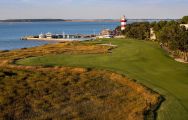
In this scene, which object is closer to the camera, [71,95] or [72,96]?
[72,96]

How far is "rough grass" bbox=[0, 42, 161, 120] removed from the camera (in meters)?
22.9

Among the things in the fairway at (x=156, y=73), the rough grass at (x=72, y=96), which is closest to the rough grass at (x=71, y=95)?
the rough grass at (x=72, y=96)

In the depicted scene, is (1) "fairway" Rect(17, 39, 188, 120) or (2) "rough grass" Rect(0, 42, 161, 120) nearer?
(2) "rough grass" Rect(0, 42, 161, 120)

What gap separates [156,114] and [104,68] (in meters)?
15.2

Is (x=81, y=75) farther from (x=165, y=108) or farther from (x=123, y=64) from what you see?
(x=165, y=108)

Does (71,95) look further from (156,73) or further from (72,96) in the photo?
(156,73)

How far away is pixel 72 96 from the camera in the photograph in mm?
27250

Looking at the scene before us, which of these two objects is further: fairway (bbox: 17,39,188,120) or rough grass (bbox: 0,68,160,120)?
fairway (bbox: 17,39,188,120)

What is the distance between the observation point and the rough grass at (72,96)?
22.9 meters

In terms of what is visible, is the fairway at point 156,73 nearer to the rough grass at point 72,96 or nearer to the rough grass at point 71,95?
the rough grass at point 72,96

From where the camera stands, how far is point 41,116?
22156mm

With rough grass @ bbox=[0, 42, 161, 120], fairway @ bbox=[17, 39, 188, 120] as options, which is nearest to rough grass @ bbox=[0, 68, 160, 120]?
rough grass @ bbox=[0, 42, 161, 120]

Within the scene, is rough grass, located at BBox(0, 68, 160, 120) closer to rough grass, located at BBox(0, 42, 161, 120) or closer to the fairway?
rough grass, located at BBox(0, 42, 161, 120)

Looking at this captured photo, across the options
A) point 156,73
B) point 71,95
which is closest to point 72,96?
point 71,95
